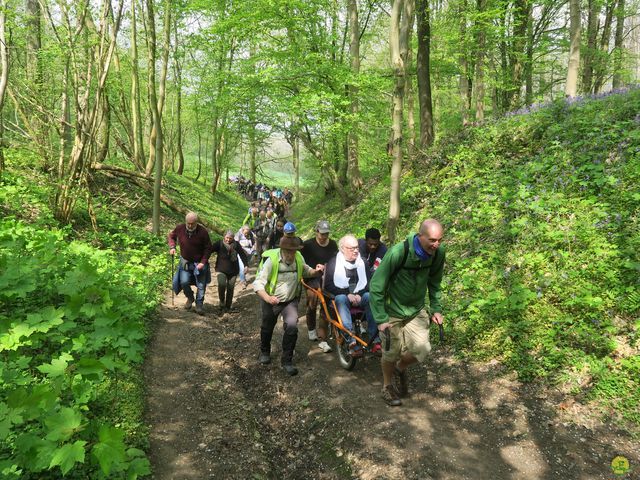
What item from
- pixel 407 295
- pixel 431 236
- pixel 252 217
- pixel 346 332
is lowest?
pixel 346 332

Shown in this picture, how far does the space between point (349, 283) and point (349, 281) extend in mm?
30

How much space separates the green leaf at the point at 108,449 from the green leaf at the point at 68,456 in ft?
0.42

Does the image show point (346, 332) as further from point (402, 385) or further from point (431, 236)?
point (431, 236)

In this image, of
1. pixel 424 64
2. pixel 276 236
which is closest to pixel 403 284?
pixel 276 236

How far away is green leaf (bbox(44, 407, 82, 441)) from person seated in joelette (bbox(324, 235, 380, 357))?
11.6 feet

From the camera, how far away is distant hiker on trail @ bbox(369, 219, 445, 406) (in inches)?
167

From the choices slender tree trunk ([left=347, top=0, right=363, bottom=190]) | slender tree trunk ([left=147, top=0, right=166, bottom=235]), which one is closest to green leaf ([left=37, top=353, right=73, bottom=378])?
slender tree trunk ([left=147, top=0, right=166, bottom=235])

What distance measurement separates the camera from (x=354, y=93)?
13.5 metres

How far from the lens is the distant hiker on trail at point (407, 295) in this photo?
4.23 metres

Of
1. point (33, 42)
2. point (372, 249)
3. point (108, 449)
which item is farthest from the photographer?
point (33, 42)

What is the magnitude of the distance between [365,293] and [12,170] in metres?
11.0

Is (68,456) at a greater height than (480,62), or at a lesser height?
lesser

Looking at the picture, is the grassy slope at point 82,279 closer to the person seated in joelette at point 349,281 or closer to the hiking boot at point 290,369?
the hiking boot at point 290,369

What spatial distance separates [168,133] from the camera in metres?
37.0
